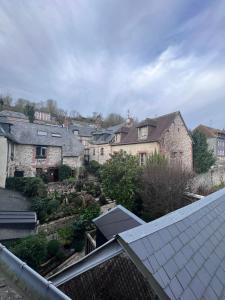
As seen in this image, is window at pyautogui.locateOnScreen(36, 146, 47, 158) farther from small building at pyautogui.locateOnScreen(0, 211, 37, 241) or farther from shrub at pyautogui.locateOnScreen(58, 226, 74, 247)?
small building at pyautogui.locateOnScreen(0, 211, 37, 241)

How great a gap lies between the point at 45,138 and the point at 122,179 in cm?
1477

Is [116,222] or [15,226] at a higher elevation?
[116,222]

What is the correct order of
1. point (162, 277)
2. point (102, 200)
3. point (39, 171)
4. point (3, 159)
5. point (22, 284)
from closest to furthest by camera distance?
point (162, 277) → point (22, 284) → point (102, 200) → point (3, 159) → point (39, 171)

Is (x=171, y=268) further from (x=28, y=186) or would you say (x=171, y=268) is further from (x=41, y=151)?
(x=41, y=151)

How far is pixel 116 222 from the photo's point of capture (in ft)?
25.0

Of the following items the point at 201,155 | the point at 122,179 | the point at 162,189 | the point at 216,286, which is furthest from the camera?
the point at 201,155

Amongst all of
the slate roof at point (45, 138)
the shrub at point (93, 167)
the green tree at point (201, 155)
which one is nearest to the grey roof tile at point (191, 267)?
the slate roof at point (45, 138)

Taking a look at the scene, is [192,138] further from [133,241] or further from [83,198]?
[133,241]

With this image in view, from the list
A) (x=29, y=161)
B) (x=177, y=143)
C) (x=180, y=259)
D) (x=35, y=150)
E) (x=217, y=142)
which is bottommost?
(x=180, y=259)

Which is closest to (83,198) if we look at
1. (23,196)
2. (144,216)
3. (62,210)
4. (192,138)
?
(62,210)

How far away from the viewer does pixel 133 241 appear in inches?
107

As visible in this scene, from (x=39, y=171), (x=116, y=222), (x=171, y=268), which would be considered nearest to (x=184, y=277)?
(x=171, y=268)

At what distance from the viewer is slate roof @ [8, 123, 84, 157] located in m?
26.4

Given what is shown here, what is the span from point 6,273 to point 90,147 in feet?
112
